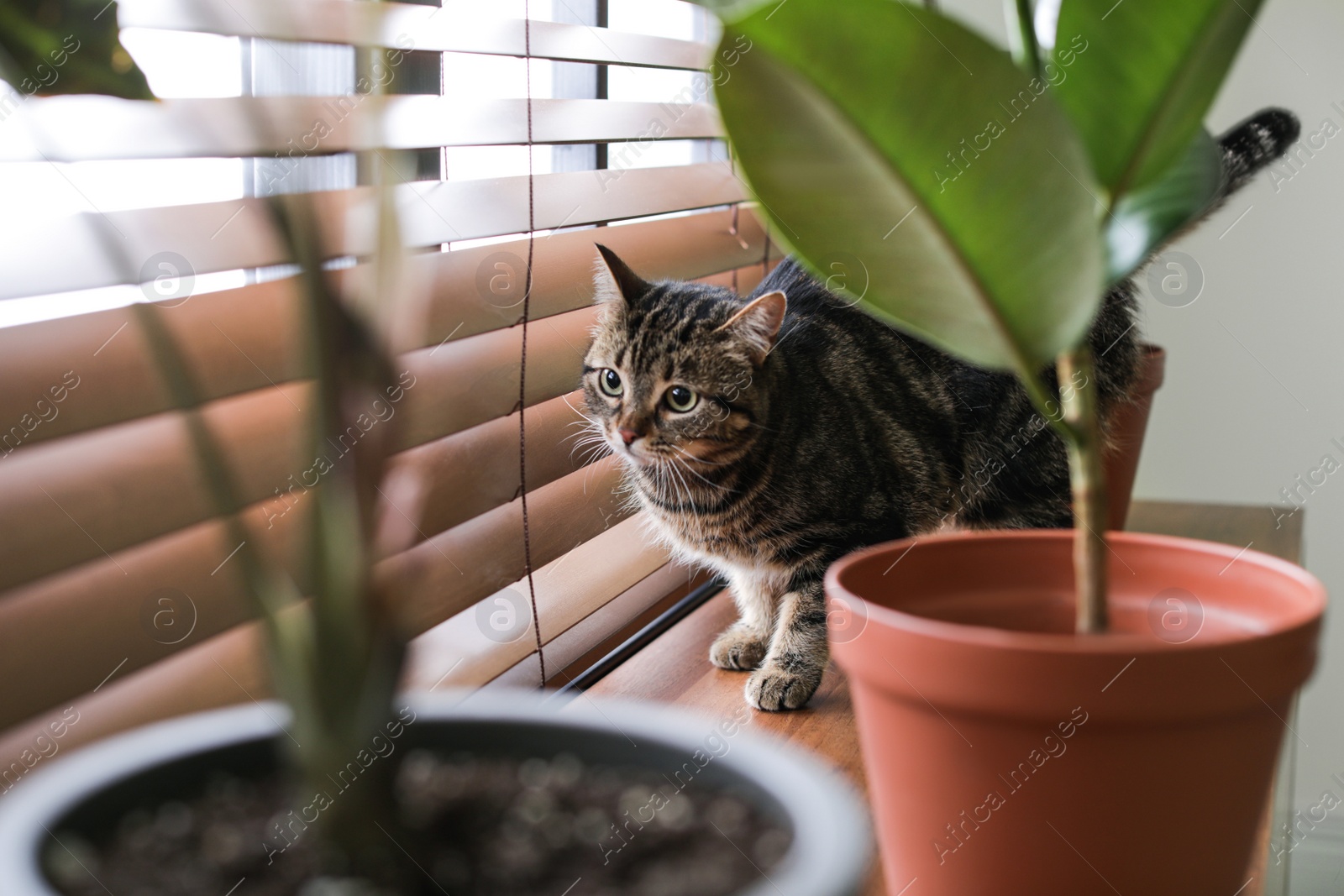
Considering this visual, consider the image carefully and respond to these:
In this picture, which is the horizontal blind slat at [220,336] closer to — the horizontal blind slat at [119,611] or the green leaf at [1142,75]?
the horizontal blind slat at [119,611]

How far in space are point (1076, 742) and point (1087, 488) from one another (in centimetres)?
13

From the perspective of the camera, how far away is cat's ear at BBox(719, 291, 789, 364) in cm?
113

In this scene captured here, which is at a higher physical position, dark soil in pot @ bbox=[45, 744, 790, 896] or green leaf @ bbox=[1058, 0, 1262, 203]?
green leaf @ bbox=[1058, 0, 1262, 203]

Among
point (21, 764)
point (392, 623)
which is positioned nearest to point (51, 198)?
point (21, 764)

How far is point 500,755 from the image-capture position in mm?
368

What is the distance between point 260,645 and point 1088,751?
1.22 feet

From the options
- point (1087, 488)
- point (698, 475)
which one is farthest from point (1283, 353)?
point (1087, 488)

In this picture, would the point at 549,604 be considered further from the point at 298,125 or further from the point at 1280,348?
the point at 1280,348

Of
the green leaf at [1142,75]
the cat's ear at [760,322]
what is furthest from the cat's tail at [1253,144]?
the green leaf at [1142,75]

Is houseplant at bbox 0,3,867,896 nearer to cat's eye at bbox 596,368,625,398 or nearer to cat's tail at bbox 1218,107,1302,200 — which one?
cat's eye at bbox 596,368,625,398

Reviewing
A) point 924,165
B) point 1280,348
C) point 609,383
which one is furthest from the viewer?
point 1280,348

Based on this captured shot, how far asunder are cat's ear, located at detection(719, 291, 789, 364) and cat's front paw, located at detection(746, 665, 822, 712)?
36 cm

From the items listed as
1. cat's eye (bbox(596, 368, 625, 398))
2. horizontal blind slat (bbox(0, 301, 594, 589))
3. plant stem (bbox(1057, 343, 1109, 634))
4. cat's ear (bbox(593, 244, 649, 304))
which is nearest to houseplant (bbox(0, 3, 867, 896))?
horizontal blind slat (bbox(0, 301, 594, 589))

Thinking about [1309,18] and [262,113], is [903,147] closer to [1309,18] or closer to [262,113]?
[262,113]
